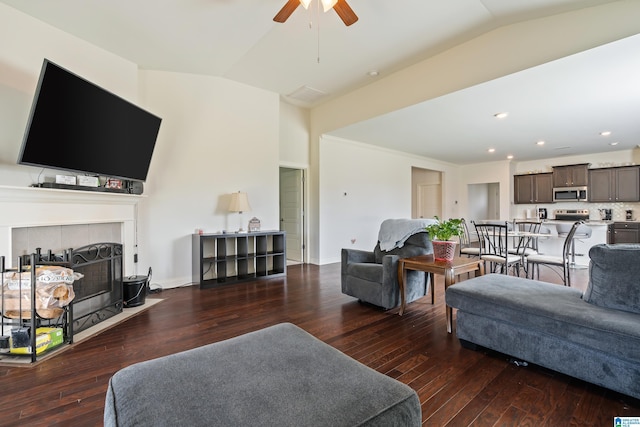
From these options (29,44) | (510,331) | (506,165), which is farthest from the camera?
(506,165)

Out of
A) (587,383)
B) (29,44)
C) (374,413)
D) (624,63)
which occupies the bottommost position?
(587,383)

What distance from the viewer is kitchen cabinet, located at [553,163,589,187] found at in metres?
7.67

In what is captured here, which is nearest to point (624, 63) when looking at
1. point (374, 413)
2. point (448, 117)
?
point (448, 117)

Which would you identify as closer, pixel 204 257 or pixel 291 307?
pixel 291 307

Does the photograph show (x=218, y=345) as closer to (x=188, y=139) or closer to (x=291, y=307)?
(x=291, y=307)

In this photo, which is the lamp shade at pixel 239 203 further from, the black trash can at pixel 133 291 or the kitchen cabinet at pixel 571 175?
the kitchen cabinet at pixel 571 175

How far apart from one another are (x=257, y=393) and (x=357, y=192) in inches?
231

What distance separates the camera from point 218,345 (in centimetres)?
139

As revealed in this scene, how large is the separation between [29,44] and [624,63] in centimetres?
609

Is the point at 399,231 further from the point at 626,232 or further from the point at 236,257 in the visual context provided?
the point at 626,232

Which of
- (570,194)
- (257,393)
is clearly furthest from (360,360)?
(570,194)

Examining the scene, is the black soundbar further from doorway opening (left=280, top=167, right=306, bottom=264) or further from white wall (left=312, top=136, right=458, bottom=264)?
white wall (left=312, top=136, right=458, bottom=264)

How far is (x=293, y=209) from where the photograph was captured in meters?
6.57

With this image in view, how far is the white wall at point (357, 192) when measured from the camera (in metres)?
6.14
